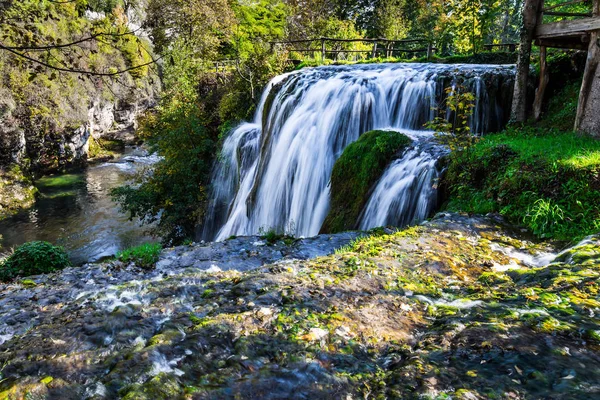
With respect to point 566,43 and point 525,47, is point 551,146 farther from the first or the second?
point 566,43

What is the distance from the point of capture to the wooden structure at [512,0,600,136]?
7.17 m

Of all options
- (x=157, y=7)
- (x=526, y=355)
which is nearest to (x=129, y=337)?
(x=526, y=355)

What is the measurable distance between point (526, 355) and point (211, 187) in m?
14.5

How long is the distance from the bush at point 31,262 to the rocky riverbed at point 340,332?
3690mm

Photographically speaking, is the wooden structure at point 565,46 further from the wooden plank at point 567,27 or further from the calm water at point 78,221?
the calm water at point 78,221

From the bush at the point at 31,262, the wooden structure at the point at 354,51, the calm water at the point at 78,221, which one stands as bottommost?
the calm water at the point at 78,221

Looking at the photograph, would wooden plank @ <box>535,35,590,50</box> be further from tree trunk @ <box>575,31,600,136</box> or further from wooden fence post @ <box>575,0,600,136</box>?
tree trunk @ <box>575,31,600,136</box>

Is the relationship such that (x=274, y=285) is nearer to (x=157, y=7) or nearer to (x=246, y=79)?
(x=246, y=79)

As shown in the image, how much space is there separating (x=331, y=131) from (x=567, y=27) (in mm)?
6150

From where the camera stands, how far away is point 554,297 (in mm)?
3076

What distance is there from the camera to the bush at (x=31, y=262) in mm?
7570

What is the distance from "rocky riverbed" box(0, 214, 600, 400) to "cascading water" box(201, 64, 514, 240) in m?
3.10

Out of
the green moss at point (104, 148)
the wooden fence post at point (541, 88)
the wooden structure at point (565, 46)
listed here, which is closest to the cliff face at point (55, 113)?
the green moss at point (104, 148)

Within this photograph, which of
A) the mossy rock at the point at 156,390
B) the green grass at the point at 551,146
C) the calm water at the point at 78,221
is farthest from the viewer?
the calm water at the point at 78,221
